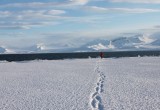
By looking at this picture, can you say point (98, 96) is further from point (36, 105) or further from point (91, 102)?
point (36, 105)

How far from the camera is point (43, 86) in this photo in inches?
993

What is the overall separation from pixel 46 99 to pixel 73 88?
184 inches

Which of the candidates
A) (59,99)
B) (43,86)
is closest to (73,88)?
(43,86)

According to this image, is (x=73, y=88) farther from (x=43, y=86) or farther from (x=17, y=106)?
(x=17, y=106)

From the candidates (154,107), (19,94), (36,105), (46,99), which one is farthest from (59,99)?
(154,107)

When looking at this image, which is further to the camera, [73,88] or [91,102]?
[73,88]

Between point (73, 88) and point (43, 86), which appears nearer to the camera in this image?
point (73, 88)

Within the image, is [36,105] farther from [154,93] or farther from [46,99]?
[154,93]

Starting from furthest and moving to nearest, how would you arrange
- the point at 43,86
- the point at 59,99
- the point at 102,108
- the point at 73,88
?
the point at 43,86
the point at 73,88
the point at 59,99
the point at 102,108

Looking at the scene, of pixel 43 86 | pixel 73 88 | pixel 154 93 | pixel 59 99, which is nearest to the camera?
pixel 59 99

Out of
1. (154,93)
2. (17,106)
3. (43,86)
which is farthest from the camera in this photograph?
(43,86)

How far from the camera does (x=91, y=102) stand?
17.6 metres

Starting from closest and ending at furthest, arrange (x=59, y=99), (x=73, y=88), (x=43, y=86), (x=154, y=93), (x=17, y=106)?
(x=17, y=106) → (x=59, y=99) → (x=154, y=93) → (x=73, y=88) → (x=43, y=86)

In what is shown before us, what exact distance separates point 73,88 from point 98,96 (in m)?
4.23
